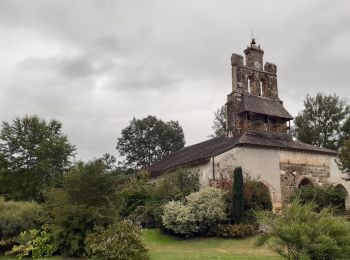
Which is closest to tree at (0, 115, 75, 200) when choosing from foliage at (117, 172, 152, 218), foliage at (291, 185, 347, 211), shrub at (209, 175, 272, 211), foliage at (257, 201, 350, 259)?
foliage at (117, 172, 152, 218)

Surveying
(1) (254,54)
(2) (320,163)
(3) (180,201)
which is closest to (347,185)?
(2) (320,163)

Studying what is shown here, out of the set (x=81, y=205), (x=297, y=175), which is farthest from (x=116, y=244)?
(x=297, y=175)

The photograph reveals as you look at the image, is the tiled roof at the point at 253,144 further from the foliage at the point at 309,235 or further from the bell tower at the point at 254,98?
the foliage at the point at 309,235

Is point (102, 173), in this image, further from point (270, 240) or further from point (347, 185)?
point (347, 185)

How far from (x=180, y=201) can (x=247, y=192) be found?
3.84 meters

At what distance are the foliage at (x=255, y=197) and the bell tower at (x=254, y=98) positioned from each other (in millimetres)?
8110

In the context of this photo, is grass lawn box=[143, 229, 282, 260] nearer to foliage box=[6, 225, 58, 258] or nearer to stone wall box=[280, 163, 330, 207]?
foliage box=[6, 225, 58, 258]

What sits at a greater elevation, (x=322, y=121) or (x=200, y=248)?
(x=322, y=121)

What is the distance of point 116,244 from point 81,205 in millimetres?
3070

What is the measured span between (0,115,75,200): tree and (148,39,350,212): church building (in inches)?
308

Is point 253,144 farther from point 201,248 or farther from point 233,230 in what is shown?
point 201,248

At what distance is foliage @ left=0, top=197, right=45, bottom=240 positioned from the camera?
824 inches

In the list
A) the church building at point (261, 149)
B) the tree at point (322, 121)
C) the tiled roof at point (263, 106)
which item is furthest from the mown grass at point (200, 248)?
the tree at point (322, 121)

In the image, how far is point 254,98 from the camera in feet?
117
